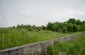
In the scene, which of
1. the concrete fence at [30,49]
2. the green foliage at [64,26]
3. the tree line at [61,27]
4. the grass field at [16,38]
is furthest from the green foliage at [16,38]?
the green foliage at [64,26]

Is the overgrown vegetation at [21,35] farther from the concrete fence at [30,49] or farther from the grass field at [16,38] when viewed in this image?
the concrete fence at [30,49]

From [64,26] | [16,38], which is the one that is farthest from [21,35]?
[64,26]

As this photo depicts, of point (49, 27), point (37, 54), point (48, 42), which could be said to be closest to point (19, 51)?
point (37, 54)

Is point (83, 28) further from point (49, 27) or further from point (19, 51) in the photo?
point (19, 51)

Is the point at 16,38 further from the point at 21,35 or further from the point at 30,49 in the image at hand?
the point at 30,49

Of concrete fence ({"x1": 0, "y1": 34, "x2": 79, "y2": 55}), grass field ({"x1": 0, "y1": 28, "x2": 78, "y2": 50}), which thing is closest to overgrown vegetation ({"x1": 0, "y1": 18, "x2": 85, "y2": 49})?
grass field ({"x1": 0, "y1": 28, "x2": 78, "y2": 50})

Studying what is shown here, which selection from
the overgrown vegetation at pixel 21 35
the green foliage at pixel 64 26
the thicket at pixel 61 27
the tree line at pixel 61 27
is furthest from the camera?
the green foliage at pixel 64 26

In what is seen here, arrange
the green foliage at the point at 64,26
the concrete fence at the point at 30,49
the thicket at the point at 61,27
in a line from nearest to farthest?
the concrete fence at the point at 30,49
the thicket at the point at 61,27
the green foliage at the point at 64,26

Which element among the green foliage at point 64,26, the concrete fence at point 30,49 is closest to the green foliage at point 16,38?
the concrete fence at point 30,49

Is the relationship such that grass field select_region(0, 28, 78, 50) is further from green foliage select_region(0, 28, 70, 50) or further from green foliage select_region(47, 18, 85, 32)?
green foliage select_region(47, 18, 85, 32)

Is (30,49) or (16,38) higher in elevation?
(16,38)

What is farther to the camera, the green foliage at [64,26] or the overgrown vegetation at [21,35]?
the green foliage at [64,26]

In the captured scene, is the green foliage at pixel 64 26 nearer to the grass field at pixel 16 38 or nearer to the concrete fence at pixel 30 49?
the grass field at pixel 16 38

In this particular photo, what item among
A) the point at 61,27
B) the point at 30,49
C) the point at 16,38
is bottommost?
the point at 30,49
